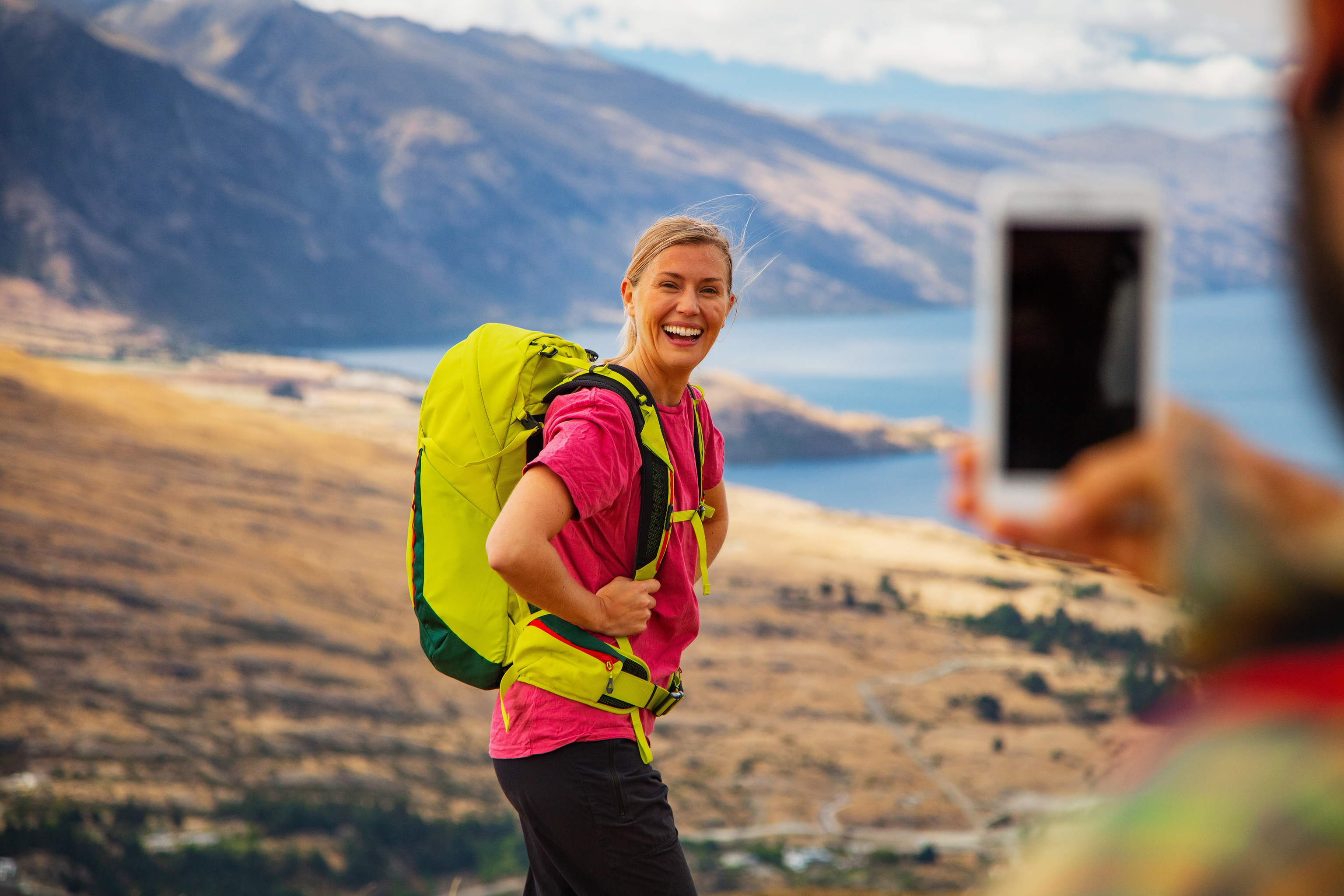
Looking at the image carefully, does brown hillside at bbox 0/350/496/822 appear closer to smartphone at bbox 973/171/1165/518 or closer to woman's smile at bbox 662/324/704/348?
woman's smile at bbox 662/324/704/348

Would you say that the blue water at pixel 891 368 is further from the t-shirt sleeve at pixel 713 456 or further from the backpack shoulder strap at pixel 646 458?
the backpack shoulder strap at pixel 646 458

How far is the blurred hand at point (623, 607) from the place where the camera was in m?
2.10

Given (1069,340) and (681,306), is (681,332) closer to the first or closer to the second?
(681,306)

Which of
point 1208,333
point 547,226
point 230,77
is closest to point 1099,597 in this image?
point 1208,333

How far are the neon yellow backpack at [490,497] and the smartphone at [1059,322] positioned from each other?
1277 mm

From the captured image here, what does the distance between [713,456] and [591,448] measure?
620 millimetres

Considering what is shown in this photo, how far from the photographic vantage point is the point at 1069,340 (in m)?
0.86

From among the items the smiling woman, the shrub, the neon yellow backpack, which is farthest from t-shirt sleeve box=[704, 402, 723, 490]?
the shrub

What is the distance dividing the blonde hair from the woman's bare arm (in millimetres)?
491

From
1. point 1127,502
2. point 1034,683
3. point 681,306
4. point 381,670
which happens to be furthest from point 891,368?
point 1127,502

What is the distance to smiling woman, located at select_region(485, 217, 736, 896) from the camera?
1.98 meters

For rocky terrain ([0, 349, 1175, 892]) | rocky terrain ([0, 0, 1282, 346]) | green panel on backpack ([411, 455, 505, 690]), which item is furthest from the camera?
rocky terrain ([0, 0, 1282, 346])

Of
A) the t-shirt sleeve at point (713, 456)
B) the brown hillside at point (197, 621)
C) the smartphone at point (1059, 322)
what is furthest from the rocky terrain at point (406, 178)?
the smartphone at point (1059, 322)

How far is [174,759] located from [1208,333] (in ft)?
243
